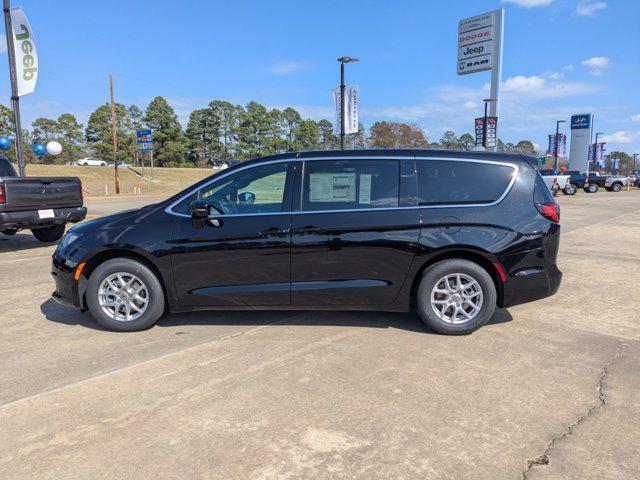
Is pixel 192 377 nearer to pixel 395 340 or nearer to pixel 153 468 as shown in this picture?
pixel 153 468

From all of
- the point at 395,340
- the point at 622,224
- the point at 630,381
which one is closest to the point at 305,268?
the point at 395,340

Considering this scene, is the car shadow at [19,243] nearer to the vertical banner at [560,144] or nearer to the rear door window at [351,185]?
the rear door window at [351,185]

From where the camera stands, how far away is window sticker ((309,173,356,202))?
435 cm

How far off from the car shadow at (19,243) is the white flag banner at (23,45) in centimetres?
404

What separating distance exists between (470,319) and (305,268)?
64.1 inches

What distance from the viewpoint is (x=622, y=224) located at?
45.8 ft

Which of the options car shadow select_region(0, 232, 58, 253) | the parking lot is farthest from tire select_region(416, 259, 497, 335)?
car shadow select_region(0, 232, 58, 253)

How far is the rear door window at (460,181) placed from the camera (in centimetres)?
435

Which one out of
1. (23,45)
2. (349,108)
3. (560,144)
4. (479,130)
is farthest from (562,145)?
(23,45)

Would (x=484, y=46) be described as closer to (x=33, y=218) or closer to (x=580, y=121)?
(x=33, y=218)

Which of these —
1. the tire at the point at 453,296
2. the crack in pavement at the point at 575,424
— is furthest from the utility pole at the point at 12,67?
the crack in pavement at the point at 575,424

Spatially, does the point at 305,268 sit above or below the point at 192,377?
above

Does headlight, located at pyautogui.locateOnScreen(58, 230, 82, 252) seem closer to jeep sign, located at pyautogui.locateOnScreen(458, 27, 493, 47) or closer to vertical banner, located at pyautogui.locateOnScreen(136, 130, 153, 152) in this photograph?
jeep sign, located at pyautogui.locateOnScreen(458, 27, 493, 47)

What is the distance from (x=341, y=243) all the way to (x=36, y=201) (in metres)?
6.95
